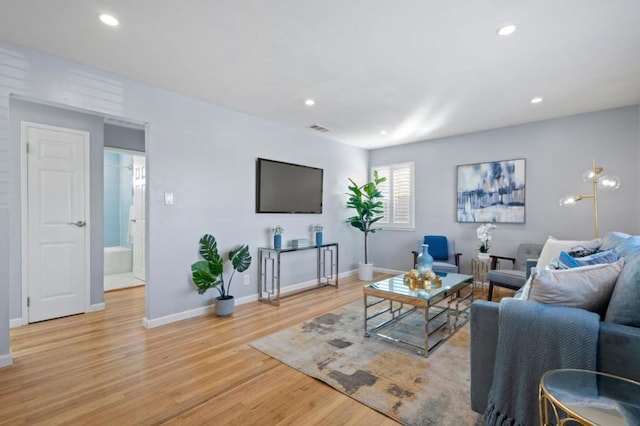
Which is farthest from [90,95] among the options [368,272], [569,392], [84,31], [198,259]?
[368,272]

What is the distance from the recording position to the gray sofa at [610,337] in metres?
1.26

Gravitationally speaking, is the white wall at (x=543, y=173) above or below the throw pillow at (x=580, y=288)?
above

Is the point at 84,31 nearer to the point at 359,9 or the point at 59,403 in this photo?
the point at 359,9

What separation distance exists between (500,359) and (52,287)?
4.35 meters

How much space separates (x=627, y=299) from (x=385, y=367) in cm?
154

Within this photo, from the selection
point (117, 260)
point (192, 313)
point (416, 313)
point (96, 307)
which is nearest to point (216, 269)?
point (192, 313)

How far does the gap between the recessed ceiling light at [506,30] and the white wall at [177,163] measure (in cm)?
297

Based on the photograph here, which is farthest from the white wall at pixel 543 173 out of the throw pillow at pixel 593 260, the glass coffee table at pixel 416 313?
the throw pillow at pixel 593 260

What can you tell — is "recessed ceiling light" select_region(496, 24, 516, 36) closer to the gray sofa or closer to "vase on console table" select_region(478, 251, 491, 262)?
the gray sofa

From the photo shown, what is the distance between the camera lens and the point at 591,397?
1113 millimetres

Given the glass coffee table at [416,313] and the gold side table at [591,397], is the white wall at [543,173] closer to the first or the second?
the glass coffee table at [416,313]

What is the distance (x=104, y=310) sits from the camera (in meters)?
3.71

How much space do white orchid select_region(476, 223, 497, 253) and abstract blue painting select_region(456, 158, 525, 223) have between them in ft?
0.60

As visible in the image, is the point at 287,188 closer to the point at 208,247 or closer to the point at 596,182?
the point at 208,247
